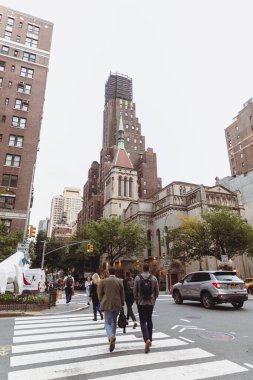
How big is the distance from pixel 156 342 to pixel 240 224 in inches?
1264

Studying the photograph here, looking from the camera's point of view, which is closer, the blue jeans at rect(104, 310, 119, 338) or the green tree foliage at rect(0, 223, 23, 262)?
the blue jeans at rect(104, 310, 119, 338)

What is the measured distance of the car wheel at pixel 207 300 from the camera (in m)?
13.8

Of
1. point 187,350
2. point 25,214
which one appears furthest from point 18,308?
point 25,214

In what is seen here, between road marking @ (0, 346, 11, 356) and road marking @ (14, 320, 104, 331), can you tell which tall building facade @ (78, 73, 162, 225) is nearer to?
road marking @ (14, 320, 104, 331)

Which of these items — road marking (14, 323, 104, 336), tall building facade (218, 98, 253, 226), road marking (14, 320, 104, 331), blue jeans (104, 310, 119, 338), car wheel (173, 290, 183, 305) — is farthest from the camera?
tall building facade (218, 98, 253, 226)

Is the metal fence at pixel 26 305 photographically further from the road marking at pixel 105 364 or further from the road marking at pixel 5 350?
the road marking at pixel 105 364

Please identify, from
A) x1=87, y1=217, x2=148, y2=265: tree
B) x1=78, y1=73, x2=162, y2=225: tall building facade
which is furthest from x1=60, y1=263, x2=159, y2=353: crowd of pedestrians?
x1=78, y1=73, x2=162, y2=225: tall building facade

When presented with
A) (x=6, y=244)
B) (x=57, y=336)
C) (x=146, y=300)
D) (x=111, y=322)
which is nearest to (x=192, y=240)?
(x=6, y=244)

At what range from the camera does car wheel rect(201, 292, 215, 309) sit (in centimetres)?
1384

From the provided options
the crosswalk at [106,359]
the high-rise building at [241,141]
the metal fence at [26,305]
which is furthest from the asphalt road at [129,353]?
the high-rise building at [241,141]

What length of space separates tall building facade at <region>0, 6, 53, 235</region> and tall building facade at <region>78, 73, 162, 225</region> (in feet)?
152

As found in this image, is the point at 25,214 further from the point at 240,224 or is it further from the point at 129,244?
the point at 240,224

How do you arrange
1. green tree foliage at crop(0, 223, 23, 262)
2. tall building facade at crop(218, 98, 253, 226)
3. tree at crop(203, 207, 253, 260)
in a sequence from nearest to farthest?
green tree foliage at crop(0, 223, 23, 262), tree at crop(203, 207, 253, 260), tall building facade at crop(218, 98, 253, 226)

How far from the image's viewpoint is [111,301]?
270 inches
